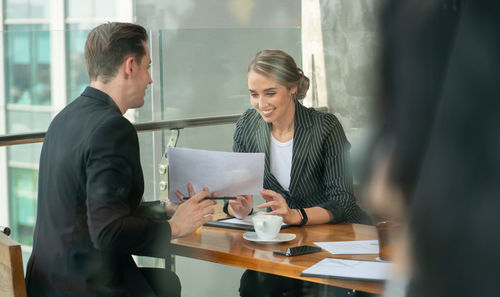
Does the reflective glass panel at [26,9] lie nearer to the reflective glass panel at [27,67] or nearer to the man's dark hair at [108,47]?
the reflective glass panel at [27,67]

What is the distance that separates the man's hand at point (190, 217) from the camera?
54.1 inches

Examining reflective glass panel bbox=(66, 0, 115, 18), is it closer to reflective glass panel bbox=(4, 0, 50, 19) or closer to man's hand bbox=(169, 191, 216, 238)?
reflective glass panel bbox=(4, 0, 50, 19)

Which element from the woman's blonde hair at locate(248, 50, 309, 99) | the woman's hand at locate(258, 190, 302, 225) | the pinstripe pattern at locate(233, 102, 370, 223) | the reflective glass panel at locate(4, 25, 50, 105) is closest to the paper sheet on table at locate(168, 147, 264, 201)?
the woman's hand at locate(258, 190, 302, 225)

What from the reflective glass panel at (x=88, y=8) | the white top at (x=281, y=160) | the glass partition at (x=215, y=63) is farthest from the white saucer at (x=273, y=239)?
the reflective glass panel at (x=88, y=8)

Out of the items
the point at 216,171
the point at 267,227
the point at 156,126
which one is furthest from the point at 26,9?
the point at 267,227

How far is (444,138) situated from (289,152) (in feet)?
5.67

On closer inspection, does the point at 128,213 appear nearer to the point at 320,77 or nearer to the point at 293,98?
the point at 293,98

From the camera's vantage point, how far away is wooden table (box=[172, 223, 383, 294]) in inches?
48.5

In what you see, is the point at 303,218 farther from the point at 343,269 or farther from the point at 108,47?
the point at 108,47

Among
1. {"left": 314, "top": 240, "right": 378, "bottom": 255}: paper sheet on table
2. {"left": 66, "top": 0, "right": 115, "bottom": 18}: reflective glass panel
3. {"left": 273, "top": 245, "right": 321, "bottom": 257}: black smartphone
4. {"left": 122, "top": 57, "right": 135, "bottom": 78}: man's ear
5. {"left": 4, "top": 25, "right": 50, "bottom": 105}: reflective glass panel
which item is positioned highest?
{"left": 66, "top": 0, "right": 115, "bottom": 18}: reflective glass panel

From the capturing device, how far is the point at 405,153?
20 centimetres

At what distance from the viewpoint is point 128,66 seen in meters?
1.32

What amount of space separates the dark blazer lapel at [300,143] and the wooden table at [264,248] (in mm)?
239

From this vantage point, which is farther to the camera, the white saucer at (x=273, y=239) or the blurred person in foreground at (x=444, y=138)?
the white saucer at (x=273, y=239)
